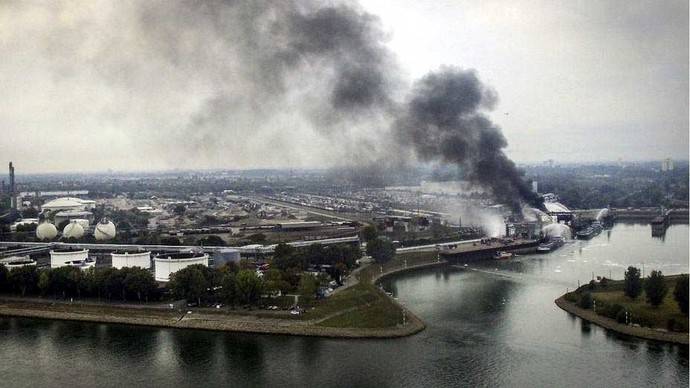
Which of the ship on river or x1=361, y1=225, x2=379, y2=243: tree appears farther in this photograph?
the ship on river

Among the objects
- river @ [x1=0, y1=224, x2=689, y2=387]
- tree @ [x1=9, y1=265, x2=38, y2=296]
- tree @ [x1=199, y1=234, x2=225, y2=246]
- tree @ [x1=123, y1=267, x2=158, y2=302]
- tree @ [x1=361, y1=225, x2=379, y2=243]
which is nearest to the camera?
river @ [x1=0, y1=224, x2=689, y2=387]

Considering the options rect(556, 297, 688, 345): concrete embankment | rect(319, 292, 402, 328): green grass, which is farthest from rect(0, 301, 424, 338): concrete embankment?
rect(556, 297, 688, 345): concrete embankment

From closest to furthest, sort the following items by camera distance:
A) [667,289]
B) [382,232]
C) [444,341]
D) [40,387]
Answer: [40,387], [444,341], [667,289], [382,232]

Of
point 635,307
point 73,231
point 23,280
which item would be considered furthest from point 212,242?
point 635,307

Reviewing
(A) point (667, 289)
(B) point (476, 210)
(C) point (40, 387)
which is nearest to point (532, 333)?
(A) point (667, 289)

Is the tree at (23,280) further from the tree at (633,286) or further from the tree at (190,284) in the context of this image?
the tree at (633,286)

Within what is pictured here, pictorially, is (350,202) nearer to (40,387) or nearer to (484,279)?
(484,279)

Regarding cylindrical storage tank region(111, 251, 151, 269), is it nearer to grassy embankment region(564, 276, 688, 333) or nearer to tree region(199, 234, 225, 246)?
tree region(199, 234, 225, 246)
